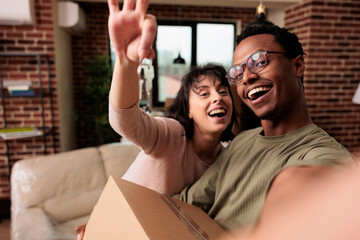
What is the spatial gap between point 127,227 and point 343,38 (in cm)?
309

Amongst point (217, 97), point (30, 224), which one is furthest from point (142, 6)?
point (30, 224)

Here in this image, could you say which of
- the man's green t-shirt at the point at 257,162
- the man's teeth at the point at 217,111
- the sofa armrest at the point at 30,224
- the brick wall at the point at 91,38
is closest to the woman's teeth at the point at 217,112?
the man's teeth at the point at 217,111

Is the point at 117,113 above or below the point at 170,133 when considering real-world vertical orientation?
above

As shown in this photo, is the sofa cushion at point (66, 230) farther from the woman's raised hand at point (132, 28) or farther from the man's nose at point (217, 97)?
the woman's raised hand at point (132, 28)

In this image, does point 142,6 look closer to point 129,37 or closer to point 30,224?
point 129,37

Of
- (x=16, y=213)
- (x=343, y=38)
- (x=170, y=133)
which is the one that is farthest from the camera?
(x=343, y=38)

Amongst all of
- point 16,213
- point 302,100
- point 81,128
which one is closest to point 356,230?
point 302,100

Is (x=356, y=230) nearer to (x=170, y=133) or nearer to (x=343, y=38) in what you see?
(x=170, y=133)

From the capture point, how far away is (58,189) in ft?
5.81

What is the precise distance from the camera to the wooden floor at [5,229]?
245 centimetres

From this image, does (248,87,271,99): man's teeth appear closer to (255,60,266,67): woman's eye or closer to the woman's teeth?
(255,60,266,67): woman's eye

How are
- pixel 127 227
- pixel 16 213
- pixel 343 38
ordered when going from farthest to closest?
pixel 343 38
pixel 16 213
pixel 127 227

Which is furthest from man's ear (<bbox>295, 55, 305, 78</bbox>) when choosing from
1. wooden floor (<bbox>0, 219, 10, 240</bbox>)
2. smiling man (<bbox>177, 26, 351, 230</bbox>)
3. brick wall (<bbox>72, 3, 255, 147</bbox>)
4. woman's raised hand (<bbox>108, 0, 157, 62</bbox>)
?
brick wall (<bbox>72, 3, 255, 147</bbox>)

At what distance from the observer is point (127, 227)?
0.45 metres
